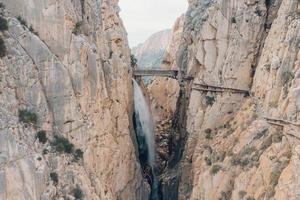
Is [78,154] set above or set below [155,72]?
below

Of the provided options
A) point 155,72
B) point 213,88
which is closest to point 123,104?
point 213,88

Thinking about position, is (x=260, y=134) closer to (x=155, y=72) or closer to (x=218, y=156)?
(x=218, y=156)

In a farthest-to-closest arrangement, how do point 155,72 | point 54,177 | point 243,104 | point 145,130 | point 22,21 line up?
point 145,130, point 155,72, point 243,104, point 22,21, point 54,177

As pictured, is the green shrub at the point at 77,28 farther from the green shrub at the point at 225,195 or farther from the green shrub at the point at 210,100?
the green shrub at the point at 225,195

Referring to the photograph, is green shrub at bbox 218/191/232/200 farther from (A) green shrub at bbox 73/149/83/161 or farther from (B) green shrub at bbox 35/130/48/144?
(B) green shrub at bbox 35/130/48/144

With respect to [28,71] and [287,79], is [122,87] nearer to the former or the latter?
[28,71]

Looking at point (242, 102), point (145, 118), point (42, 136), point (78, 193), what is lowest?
point (78, 193)

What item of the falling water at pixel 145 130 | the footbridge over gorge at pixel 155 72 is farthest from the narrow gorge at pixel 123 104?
the footbridge over gorge at pixel 155 72
